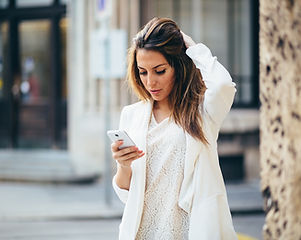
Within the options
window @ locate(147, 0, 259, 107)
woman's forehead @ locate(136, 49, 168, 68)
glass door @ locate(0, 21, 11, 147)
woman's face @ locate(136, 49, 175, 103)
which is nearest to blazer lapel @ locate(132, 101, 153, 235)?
woman's face @ locate(136, 49, 175, 103)

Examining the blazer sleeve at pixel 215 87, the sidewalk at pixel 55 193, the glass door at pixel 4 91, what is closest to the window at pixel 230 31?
the sidewalk at pixel 55 193

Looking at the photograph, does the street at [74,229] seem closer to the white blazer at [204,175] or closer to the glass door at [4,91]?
the white blazer at [204,175]

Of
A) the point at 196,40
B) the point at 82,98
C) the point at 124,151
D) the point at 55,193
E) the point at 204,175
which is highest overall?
the point at 196,40

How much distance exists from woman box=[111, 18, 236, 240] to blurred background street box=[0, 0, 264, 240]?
5.11 metres

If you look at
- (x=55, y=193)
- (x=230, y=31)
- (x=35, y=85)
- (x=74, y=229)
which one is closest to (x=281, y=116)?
(x=74, y=229)

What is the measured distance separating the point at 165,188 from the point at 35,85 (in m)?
9.96

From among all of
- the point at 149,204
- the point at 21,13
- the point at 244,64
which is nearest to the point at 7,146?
the point at 21,13

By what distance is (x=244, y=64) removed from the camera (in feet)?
36.2

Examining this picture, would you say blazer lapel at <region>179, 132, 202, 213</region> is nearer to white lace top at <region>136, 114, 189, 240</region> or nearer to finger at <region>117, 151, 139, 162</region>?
white lace top at <region>136, 114, 189, 240</region>

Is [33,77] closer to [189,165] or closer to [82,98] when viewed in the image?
[82,98]

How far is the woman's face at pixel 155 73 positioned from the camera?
2.47 metres

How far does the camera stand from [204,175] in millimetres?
2326

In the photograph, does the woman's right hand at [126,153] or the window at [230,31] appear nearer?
the woman's right hand at [126,153]

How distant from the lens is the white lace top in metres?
2.42
